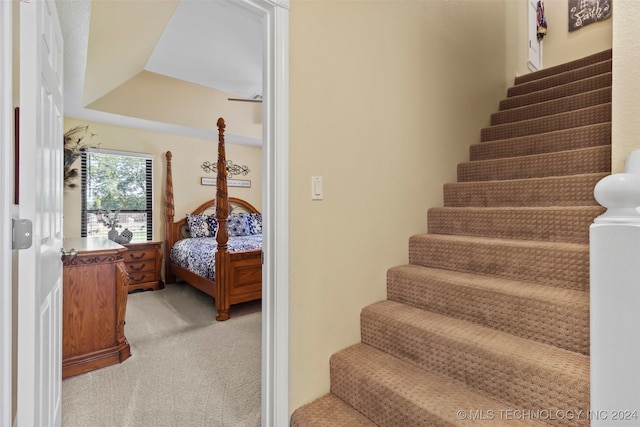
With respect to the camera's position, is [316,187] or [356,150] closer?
[316,187]

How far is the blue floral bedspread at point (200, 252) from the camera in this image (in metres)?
3.64

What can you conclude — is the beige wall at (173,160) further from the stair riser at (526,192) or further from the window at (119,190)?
the stair riser at (526,192)

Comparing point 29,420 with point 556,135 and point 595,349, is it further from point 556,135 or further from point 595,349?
point 556,135

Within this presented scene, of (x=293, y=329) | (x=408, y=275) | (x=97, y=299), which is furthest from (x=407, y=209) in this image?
(x=97, y=299)

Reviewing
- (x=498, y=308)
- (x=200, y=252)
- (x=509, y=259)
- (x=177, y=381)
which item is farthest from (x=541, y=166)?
(x=200, y=252)

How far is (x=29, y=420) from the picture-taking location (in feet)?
3.10

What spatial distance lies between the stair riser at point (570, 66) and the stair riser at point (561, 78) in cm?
14

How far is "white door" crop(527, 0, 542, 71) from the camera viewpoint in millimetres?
4016

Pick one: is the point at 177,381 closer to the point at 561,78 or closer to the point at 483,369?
the point at 483,369

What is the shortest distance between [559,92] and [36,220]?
3.61m

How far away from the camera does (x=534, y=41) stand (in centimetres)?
426

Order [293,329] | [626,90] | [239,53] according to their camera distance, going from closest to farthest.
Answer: [626,90], [293,329], [239,53]

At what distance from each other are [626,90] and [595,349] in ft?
2.80

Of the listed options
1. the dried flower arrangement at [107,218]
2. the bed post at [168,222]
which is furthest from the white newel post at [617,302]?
the dried flower arrangement at [107,218]
